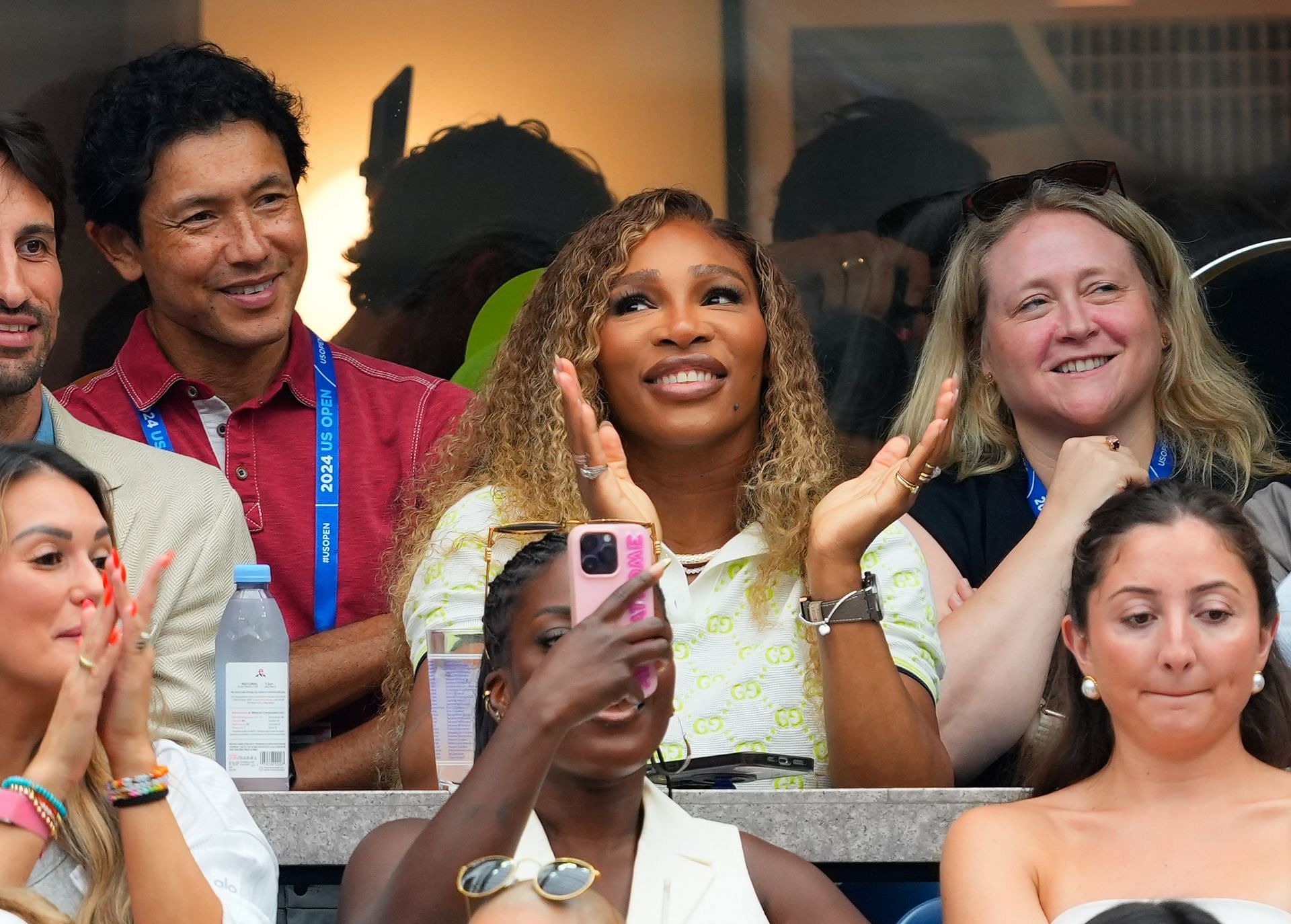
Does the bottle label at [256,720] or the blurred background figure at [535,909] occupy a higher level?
the bottle label at [256,720]

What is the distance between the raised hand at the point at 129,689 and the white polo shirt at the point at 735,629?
71 cm

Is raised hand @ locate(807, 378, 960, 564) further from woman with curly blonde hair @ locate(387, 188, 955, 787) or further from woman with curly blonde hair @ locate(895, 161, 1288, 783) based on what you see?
woman with curly blonde hair @ locate(895, 161, 1288, 783)

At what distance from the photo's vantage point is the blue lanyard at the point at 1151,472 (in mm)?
3877

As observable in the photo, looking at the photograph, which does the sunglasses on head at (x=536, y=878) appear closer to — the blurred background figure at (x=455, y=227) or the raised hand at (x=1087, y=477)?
the raised hand at (x=1087, y=477)

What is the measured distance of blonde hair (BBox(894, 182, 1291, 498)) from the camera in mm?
3934

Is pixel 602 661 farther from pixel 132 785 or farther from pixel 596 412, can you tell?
pixel 596 412

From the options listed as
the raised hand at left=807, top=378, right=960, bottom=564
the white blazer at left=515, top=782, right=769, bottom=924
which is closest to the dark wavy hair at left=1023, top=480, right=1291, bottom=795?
the raised hand at left=807, top=378, right=960, bottom=564

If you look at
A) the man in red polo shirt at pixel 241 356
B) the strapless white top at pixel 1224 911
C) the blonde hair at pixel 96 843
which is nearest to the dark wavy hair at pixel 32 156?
the man in red polo shirt at pixel 241 356

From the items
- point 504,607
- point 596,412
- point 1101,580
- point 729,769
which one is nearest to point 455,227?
point 596,412

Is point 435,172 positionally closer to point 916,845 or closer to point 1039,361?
point 1039,361

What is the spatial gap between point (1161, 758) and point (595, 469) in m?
1.01

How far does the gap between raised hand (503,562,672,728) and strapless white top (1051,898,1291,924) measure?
68cm

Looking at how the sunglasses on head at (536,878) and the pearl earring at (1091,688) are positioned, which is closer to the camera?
the sunglasses on head at (536,878)

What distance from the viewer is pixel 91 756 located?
8.39 ft
